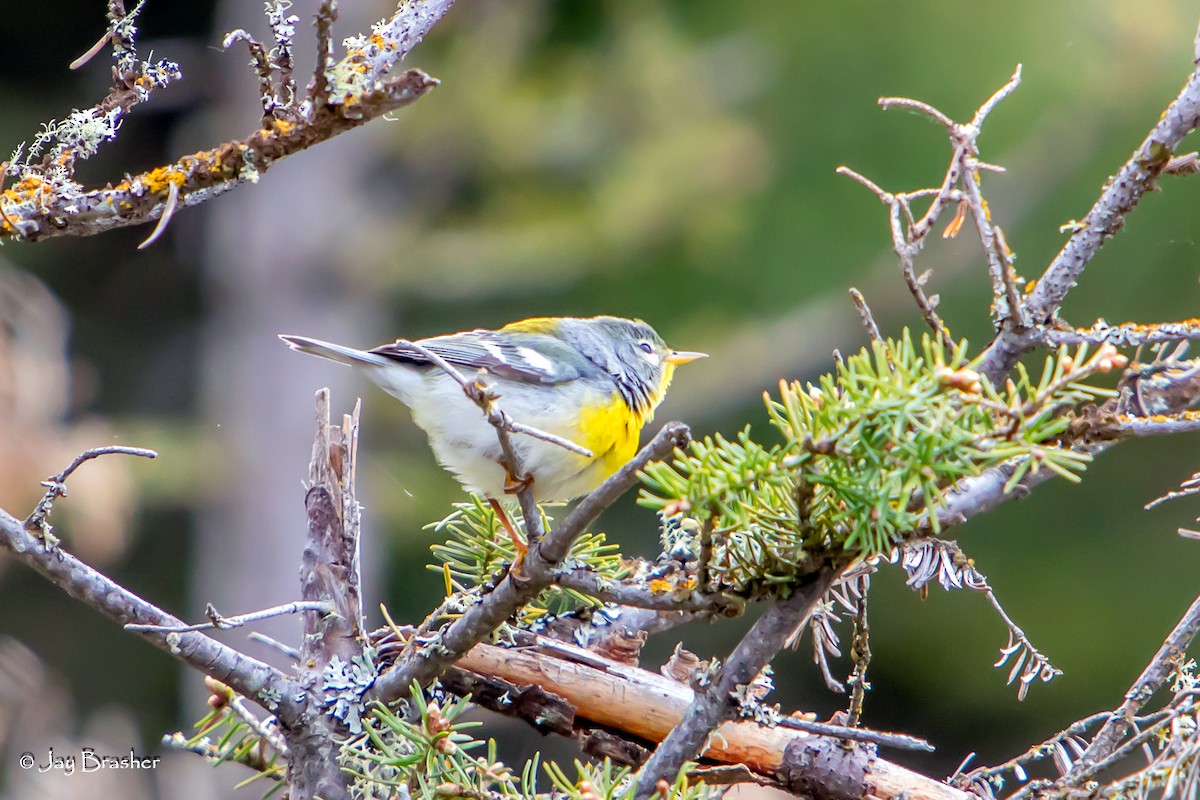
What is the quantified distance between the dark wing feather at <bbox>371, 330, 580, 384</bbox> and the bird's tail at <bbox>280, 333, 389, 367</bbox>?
0.09 feet

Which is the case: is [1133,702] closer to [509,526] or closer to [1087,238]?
[1087,238]

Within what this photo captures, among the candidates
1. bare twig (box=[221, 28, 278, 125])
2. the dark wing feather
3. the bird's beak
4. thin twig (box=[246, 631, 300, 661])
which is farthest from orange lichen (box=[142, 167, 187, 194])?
the bird's beak

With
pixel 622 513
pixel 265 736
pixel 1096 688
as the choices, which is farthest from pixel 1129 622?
pixel 265 736

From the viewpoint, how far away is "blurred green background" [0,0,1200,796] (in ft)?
23.8

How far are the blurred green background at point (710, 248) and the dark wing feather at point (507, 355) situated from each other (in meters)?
4.18

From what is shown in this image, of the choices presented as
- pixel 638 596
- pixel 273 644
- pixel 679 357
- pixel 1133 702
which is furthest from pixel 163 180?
pixel 679 357

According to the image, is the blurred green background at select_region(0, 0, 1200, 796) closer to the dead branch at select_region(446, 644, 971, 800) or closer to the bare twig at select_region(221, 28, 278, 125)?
the dead branch at select_region(446, 644, 971, 800)

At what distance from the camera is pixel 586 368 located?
2.85m

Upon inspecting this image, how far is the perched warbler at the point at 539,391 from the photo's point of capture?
2.45 metres

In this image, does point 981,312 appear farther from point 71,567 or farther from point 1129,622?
point 71,567

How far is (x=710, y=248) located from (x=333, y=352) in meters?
5.21

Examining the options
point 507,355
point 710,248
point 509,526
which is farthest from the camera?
point 710,248

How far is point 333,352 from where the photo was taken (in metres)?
2.54

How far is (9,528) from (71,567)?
89 mm
